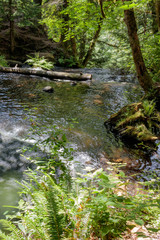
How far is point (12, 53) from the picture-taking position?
16266 millimetres

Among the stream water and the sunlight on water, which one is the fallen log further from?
the stream water

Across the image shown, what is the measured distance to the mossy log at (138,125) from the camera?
4.75 metres

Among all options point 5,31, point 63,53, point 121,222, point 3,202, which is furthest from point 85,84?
point 5,31

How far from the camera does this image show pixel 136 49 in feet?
18.3

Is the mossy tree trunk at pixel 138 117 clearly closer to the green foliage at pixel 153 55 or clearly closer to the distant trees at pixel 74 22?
the distant trees at pixel 74 22

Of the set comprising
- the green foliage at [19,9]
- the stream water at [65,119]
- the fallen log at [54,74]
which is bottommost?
the stream water at [65,119]

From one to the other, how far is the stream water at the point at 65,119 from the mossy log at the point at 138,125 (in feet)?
1.15

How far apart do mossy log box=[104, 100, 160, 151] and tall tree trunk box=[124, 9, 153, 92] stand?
800 millimetres

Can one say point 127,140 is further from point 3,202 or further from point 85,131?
point 3,202

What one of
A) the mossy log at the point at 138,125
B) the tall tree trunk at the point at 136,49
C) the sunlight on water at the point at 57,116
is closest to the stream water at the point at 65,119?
the sunlight on water at the point at 57,116

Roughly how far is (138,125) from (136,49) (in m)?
2.66

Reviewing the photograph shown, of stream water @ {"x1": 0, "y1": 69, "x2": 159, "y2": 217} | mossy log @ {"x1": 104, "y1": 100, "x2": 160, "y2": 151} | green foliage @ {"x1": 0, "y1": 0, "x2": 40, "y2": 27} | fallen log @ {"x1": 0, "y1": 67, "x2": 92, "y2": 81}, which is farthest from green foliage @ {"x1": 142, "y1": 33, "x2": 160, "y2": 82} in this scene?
green foliage @ {"x1": 0, "y1": 0, "x2": 40, "y2": 27}

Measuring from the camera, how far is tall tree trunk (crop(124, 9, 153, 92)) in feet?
16.8

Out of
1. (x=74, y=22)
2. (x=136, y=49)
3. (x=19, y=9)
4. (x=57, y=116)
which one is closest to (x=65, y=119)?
(x=57, y=116)
